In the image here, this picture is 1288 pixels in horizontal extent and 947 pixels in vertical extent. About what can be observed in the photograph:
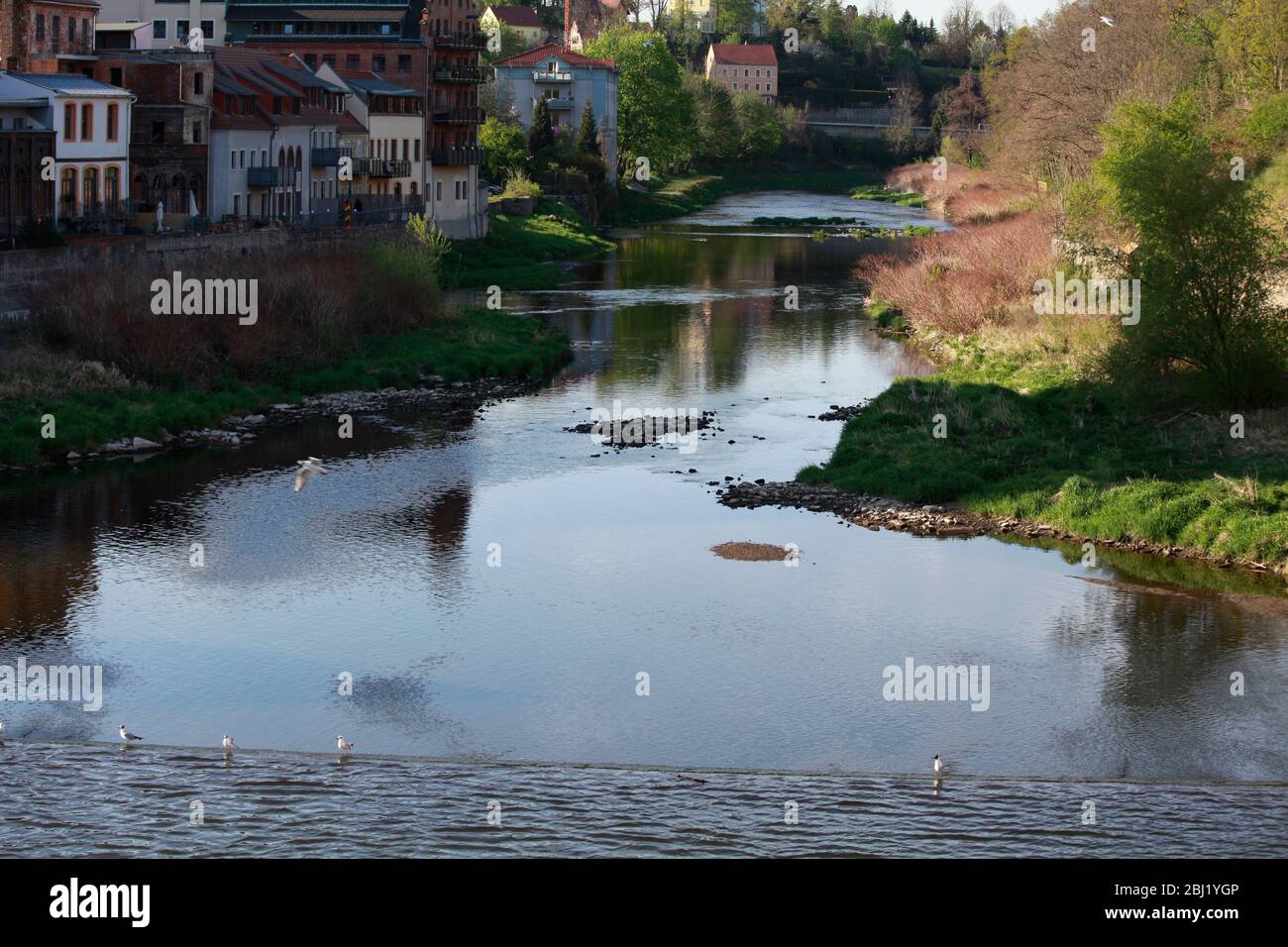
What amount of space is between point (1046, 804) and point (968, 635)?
740 centimetres

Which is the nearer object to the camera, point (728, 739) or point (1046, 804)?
→ point (1046, 804)

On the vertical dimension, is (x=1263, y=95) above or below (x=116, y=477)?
above

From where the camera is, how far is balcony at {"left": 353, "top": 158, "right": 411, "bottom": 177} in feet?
256

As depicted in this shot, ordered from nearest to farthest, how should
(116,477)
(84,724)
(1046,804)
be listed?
(1046,804) < (84,724) < (116,477)

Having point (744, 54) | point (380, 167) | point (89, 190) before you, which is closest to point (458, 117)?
point (380, 167)

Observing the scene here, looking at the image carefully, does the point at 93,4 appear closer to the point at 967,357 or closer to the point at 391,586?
the point at 967,357

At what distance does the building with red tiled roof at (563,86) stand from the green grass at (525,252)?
1905 centimetres

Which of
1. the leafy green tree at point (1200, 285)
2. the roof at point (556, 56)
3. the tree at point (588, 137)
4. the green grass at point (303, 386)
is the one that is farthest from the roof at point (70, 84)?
the roof at point (556, 56)

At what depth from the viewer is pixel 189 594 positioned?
31.4 m

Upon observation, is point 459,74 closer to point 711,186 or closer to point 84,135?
point 84,135

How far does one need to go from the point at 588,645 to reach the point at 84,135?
3592 cm

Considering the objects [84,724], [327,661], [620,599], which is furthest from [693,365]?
[84,724]

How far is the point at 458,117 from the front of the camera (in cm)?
8938

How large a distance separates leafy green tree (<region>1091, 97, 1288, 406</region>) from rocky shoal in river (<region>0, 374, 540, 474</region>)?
747 inches
